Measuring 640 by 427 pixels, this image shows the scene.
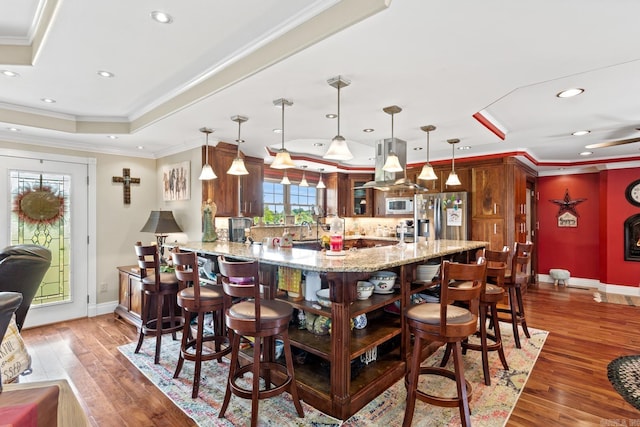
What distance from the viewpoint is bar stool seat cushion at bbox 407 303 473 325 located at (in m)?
2.05

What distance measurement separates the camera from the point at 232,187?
4.65 metres

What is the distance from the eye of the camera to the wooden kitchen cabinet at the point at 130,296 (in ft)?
13.2

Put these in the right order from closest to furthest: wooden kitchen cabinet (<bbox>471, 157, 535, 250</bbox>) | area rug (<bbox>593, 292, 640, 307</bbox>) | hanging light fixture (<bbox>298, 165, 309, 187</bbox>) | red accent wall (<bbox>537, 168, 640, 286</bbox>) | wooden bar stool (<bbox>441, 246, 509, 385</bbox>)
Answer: wooden bar stool (<bbox>441, 246, 509, 385</bbox>), wooden kitchen cabinet (<bbox>471, 157, 535, 250</bbox>), area rug (<bbox>593, 292, 640, 307</bbox>), red accent wall (<bbox>537, 168, 640, 286</bbox>), hanging light fixture (<bbox>298, 165, 309, 187</bbox>)

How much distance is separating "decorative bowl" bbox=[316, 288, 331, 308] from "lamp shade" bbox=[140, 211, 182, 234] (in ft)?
9.17

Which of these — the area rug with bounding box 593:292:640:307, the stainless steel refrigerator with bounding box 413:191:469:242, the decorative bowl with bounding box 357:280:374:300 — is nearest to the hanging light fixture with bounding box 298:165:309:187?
the stainless steel refrigerator with bounding box 413:191:469:242

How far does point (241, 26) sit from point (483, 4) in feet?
4.59

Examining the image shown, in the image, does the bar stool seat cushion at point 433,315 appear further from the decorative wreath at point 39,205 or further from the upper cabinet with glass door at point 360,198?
the upper cabinet with glass door at point 360,198

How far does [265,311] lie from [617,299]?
20.8 feet

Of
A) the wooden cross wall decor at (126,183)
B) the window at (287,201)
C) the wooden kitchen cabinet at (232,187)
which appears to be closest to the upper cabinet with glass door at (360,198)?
the window at (287,201)

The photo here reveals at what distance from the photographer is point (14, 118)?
3484 millimetres

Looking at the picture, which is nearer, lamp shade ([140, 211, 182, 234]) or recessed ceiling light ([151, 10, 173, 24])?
recessed ceiling light ([151, 10, 173, 24])

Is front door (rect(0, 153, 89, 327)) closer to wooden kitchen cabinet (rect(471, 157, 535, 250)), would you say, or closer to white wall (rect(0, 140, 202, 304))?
white wall (rect(0, 140, 202, 304))

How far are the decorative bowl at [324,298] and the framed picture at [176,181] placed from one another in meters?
2.81

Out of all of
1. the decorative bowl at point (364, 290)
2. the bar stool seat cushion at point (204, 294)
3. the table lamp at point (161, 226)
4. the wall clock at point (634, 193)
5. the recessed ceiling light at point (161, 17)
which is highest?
the recessed ceiling light at point (161, 17)
